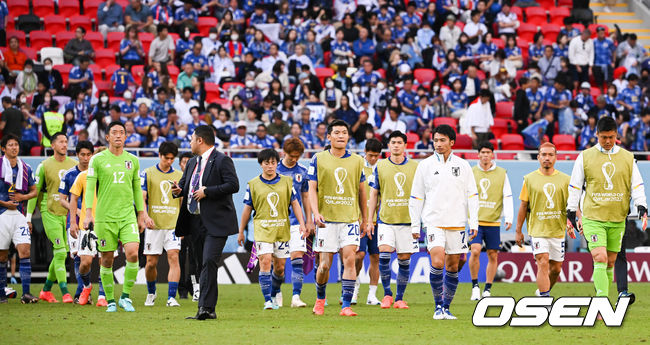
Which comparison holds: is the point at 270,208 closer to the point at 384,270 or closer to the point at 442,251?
the point at 384,270

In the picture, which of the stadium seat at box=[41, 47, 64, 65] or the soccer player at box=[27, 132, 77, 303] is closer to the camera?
the soccer player at box=[27, 132, 77, 303]

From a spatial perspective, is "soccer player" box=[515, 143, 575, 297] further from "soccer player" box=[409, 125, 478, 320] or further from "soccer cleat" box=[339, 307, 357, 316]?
"soccer cleat" box=[339, 307, 357, 316]

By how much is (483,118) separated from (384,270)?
11316 mm

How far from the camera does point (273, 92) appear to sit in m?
25.2

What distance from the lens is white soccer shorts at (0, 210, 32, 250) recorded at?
→ 50.2ft

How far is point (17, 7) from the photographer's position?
2872 centimetres

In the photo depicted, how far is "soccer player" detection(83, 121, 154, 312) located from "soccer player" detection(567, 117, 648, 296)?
6007 mm

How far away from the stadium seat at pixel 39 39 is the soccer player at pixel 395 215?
16.2 meters

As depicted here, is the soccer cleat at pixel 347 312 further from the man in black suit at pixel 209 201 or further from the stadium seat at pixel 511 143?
the stadium seat at pixel 511 143

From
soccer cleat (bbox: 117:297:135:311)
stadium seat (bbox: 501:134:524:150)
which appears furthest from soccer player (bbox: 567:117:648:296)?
stadium seat (bbox: 501:134:524:150)

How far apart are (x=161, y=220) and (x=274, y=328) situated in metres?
4.84

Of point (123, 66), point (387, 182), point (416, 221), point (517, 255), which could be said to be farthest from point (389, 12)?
point (416, 221)

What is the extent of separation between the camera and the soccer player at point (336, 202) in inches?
505

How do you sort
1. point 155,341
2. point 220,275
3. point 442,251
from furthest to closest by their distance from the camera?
point 220,275 → point 442,251 → point 155,341
